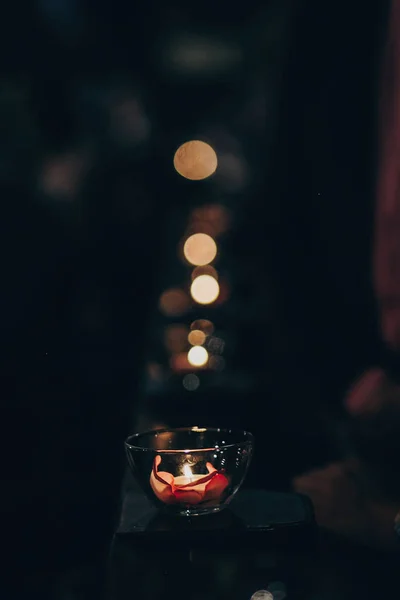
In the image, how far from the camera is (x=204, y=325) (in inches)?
129

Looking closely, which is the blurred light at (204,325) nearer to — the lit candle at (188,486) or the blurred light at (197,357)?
the blurred light at (197,357)

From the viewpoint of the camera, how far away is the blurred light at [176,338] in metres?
3.10

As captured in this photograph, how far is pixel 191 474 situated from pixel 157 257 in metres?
0.89

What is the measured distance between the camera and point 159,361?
110 inches

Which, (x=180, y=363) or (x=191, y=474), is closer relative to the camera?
(x=191, y=474)

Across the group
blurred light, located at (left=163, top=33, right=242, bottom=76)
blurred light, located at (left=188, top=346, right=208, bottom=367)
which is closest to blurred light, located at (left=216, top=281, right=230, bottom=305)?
blurred light, located at (left=188, top=346, right=208, bottom=367)

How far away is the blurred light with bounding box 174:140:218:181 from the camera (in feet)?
12.9

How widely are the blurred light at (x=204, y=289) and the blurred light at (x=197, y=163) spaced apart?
711 mm

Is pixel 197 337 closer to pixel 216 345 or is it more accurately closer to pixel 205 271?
pixel 216 345

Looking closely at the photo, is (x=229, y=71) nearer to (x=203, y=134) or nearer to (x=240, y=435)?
(x=203, y=134)

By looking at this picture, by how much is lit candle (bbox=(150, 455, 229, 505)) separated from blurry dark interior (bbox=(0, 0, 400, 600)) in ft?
0.27

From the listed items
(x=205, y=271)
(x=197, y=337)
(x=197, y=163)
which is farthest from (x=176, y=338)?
(x=197, y=163)

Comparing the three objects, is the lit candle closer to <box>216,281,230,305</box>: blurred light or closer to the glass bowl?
the glass bowl

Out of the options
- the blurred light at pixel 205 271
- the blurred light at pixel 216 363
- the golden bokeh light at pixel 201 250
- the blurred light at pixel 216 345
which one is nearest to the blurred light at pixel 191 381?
the blurred light at pixel 216 363
